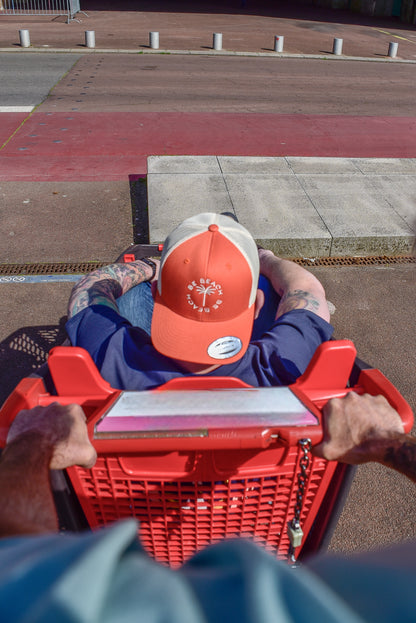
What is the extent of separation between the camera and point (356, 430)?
144cm

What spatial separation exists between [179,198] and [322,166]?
2.15 m

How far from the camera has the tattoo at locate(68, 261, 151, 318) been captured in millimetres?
2491

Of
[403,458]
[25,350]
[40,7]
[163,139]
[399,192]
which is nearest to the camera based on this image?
[403,458]

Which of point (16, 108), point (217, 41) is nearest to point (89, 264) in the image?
point (16, 108)

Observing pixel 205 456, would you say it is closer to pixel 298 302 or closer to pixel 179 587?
pixel 179 587

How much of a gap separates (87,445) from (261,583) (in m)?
0.87

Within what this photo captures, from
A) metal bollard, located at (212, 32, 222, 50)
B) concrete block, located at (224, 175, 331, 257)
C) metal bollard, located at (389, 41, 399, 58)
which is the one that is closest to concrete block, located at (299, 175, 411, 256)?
concrete block, located at (224, 175, 331, 257)

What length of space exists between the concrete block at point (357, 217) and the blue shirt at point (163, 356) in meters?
3.16

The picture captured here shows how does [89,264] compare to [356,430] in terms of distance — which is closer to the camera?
[356,430]

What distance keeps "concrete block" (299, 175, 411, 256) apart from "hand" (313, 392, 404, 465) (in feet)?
12.7

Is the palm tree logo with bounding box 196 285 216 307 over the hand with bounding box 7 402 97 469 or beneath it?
over

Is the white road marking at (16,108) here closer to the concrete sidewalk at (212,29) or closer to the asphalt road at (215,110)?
the asphalt road at (215,110)

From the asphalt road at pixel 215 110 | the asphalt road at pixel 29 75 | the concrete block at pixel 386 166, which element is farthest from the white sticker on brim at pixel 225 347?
the asphalt road at pixel 29 75

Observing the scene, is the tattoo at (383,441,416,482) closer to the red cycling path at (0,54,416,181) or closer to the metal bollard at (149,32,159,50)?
the red cycling path at (0,54,416,181)
